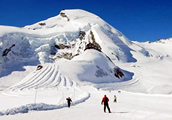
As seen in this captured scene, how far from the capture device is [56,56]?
11238cm

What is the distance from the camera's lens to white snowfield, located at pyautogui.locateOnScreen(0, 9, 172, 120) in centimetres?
4269

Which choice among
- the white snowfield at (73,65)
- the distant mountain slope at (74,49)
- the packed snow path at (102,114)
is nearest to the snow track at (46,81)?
the white snowfield at (73,65)

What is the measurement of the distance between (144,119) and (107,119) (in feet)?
7.93

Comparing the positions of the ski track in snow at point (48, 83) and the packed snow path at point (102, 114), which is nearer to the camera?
the packed snow path at point (102, 114)

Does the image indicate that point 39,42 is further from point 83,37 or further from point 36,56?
point 83,37

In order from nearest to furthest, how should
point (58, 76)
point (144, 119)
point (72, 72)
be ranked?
point (144, 119) → point (58, 76) → point (72, 72)

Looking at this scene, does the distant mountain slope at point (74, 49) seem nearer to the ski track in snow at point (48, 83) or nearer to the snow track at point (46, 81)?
the snow track at point (46, 81)

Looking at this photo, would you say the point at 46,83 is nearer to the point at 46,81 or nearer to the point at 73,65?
the point at 46,81

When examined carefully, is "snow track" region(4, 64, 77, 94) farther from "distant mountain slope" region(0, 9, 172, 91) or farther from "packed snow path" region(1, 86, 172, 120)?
"packed snow path" region(1, 86, 172, 120)

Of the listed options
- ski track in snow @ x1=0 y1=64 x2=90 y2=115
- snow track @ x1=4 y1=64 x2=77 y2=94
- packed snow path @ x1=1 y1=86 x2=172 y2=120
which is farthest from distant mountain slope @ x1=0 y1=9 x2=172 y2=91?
packed snow path @ x1=1 y1=86 x2=172 y2=120

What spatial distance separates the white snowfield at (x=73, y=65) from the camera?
42688mm

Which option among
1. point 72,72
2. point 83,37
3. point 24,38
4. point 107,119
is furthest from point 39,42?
point 107,119

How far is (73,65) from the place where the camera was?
7581cm

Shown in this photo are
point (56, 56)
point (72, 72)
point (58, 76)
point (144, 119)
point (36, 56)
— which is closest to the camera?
point (144, 119)
